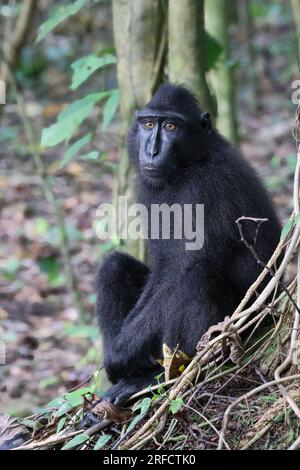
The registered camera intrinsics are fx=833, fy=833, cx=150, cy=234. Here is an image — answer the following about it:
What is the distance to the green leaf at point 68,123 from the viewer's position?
604 centimetres

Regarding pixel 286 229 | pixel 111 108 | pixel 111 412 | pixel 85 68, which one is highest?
pixel 85 68

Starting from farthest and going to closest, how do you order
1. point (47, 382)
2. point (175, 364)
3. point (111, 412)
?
point (47, 382) → point (175, 364) → point (111, 412)

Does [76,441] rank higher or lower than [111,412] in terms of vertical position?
lower

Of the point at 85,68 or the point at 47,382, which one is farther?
the point at 47,382

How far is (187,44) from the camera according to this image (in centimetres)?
642

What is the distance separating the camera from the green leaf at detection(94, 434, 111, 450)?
4453 mm

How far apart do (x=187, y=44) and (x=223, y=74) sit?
2668 millimetres

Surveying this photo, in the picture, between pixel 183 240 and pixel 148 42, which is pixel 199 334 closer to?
pixel 183 240

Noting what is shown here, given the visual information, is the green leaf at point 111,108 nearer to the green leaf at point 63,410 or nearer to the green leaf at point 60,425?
the green leaf at point 63,410

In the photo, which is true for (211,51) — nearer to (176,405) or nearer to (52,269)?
(176,405)

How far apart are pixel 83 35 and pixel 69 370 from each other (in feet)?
31.8

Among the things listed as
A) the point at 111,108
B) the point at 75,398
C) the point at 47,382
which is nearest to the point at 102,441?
the point at 75,398

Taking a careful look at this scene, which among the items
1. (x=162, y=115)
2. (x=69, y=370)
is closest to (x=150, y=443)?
(x=162, y=115)

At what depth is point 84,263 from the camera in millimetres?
11383
